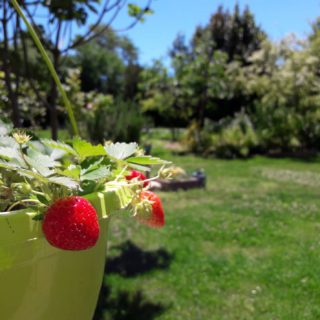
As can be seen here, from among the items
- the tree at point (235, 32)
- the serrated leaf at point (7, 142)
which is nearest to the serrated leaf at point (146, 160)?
the serrated leaf at point (7, 142)

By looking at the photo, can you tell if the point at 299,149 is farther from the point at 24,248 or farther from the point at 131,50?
the point at 131,50

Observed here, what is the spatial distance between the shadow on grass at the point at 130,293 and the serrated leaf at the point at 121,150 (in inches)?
79.8

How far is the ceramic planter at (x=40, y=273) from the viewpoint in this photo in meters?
0.68

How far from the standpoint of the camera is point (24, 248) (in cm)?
70

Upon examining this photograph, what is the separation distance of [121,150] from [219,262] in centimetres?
299

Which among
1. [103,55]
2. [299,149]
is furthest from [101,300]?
[103,55]

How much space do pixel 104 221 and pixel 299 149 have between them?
42.9 ft

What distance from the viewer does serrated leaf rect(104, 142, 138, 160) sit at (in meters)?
0.86

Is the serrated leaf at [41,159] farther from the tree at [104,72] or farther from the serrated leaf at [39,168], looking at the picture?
the tree at [104,72]

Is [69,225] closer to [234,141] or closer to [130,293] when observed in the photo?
[130,293]

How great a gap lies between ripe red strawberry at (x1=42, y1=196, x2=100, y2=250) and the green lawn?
2.17 meters

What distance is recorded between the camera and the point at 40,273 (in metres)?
0.74

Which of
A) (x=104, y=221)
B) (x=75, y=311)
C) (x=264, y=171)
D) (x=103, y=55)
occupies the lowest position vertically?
(x=264, y=171)

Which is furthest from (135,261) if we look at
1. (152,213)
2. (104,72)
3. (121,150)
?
(104,72)
